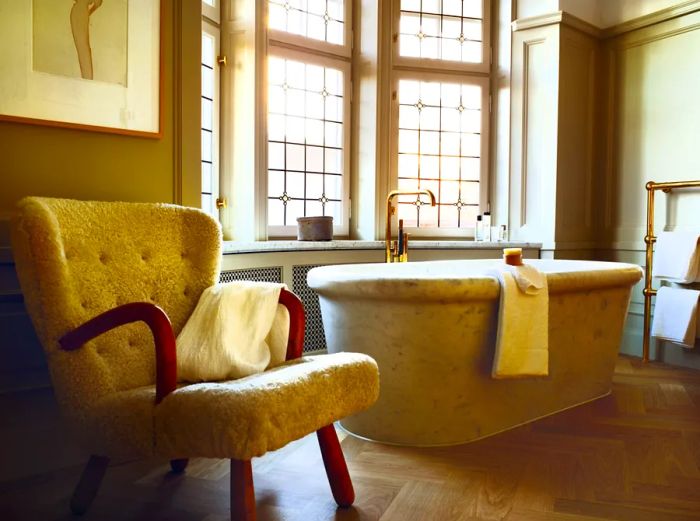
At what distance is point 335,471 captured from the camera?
180cm

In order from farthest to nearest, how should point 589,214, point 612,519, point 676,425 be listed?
point 589,214
point 676,425
point 612,519

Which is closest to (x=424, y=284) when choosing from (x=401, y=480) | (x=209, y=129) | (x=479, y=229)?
(x=401, y=480)

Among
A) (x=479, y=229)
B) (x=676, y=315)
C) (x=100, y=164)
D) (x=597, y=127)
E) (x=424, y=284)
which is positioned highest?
(x=597, y=127)

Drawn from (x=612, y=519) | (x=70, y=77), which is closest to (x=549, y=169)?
(x=612, y=519)

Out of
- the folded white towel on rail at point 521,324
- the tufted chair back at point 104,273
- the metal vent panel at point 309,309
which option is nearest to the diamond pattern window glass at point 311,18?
the metal vent panel at point 309,309

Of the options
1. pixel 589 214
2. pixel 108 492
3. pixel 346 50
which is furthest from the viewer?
pixel 589 214

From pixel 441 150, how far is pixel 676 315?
1692 millimetres

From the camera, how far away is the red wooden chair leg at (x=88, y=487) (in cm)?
173

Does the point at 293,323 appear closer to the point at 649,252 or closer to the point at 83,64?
the point at 83,64

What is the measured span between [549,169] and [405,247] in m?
1.34

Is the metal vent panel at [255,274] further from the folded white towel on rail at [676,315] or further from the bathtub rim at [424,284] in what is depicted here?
the folded white towel on rail at [676,315]

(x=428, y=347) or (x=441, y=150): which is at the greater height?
(x=441, y=150)

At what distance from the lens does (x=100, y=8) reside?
6.66 feet

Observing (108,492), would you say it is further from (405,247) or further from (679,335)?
(679,335)
